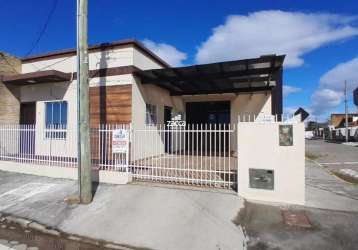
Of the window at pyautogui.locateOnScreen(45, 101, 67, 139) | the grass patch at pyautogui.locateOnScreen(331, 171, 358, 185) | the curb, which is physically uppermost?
the window at pyautogui.locateOnScreen(45, 101, 67, 139)

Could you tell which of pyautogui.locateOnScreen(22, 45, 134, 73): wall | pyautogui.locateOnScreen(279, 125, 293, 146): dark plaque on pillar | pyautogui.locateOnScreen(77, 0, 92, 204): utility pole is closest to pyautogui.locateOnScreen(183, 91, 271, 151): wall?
pyautogui.locateOnScreen(22, 45, 134, 73): wall

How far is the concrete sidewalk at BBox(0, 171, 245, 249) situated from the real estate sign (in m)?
1.02

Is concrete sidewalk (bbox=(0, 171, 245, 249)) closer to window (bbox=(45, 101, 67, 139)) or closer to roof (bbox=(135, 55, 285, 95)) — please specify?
window (bbox=(45, 101, 67, 139))

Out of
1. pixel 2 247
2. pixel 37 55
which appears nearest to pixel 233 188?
pixel 2 247

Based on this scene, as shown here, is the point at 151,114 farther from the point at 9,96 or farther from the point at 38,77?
the point at 9,96

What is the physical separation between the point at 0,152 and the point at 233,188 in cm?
861

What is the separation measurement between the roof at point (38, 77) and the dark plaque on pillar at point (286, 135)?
828 centimetres

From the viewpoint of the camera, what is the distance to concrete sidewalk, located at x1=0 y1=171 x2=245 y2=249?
5.04m

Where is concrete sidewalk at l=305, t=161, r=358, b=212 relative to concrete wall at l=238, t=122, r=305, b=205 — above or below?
below

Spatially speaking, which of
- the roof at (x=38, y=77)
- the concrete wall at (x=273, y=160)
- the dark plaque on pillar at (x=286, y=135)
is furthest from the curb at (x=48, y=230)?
the roof at (x=38, y=77)

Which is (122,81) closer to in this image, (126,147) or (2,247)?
(126,147)

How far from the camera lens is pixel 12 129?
33.8ft

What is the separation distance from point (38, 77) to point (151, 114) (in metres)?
4.50

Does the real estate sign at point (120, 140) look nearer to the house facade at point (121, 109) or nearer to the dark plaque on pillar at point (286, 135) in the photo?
the house facade at point (121, 109)
